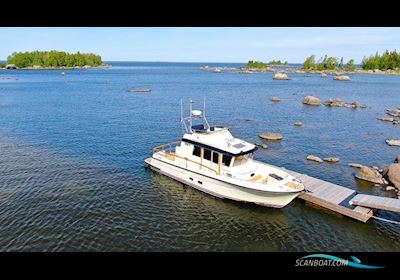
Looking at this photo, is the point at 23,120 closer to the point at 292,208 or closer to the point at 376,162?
the point at 292,208

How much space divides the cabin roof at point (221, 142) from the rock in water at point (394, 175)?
13.1 metres

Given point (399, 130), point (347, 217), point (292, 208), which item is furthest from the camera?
point (399, 130)

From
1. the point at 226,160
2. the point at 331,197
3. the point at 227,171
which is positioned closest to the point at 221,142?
the point at 226,160

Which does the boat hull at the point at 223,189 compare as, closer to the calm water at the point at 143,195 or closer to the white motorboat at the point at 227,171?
the white motorboat at the point at 227,171

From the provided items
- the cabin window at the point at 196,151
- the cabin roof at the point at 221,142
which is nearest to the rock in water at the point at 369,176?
the cabin roof at the point at 221,142

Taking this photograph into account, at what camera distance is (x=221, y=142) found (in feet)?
80.3

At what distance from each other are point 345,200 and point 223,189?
964 cm

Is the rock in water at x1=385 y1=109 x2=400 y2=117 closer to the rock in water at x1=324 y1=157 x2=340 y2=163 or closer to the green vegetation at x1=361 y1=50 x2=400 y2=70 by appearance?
the rock in water at x1=324 y1=157 x2=340 y2=163

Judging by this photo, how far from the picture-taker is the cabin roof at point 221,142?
76.8 feet

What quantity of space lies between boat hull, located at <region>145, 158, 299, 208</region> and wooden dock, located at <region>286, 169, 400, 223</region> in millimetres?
2238
